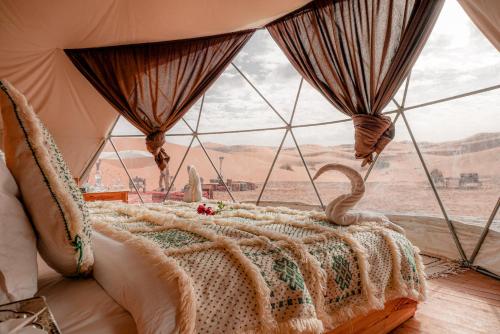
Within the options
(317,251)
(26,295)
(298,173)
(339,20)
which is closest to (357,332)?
(317,251)

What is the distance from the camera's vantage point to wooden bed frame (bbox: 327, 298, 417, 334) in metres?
1.59

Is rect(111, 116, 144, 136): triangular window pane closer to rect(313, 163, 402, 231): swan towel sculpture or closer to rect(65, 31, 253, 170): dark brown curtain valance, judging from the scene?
rect(65, 31, 253, 170): dark brown curtain valance

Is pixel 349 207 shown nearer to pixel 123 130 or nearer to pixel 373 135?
pixel 373 135

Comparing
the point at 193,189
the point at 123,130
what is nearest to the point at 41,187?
the point at 193,189

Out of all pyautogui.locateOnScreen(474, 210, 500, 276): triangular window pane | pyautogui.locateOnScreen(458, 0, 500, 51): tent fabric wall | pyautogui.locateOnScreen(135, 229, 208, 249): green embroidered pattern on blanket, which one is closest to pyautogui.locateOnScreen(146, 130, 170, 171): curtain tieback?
pyautogui.locateOnScreen(135, 229, 208, 249): green embroidered pattern on blanket

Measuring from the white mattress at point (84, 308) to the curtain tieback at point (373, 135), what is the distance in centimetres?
271

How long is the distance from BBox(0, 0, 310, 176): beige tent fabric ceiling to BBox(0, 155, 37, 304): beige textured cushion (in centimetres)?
275

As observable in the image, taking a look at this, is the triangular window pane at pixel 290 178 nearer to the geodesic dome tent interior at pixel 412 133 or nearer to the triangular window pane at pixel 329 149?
the geodesic dome tent interior at pixel 412 133

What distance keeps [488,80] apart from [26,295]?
4.49m

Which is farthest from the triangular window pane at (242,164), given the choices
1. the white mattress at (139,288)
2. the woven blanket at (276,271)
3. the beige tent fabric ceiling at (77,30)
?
the white mattress at (139,288)

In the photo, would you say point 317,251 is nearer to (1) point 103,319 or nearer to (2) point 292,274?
(2) point 292,274

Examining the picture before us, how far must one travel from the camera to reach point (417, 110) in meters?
4.01

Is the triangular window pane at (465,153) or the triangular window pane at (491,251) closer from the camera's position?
the triangular window pane at (491,251)

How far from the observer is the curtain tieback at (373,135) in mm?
3078
